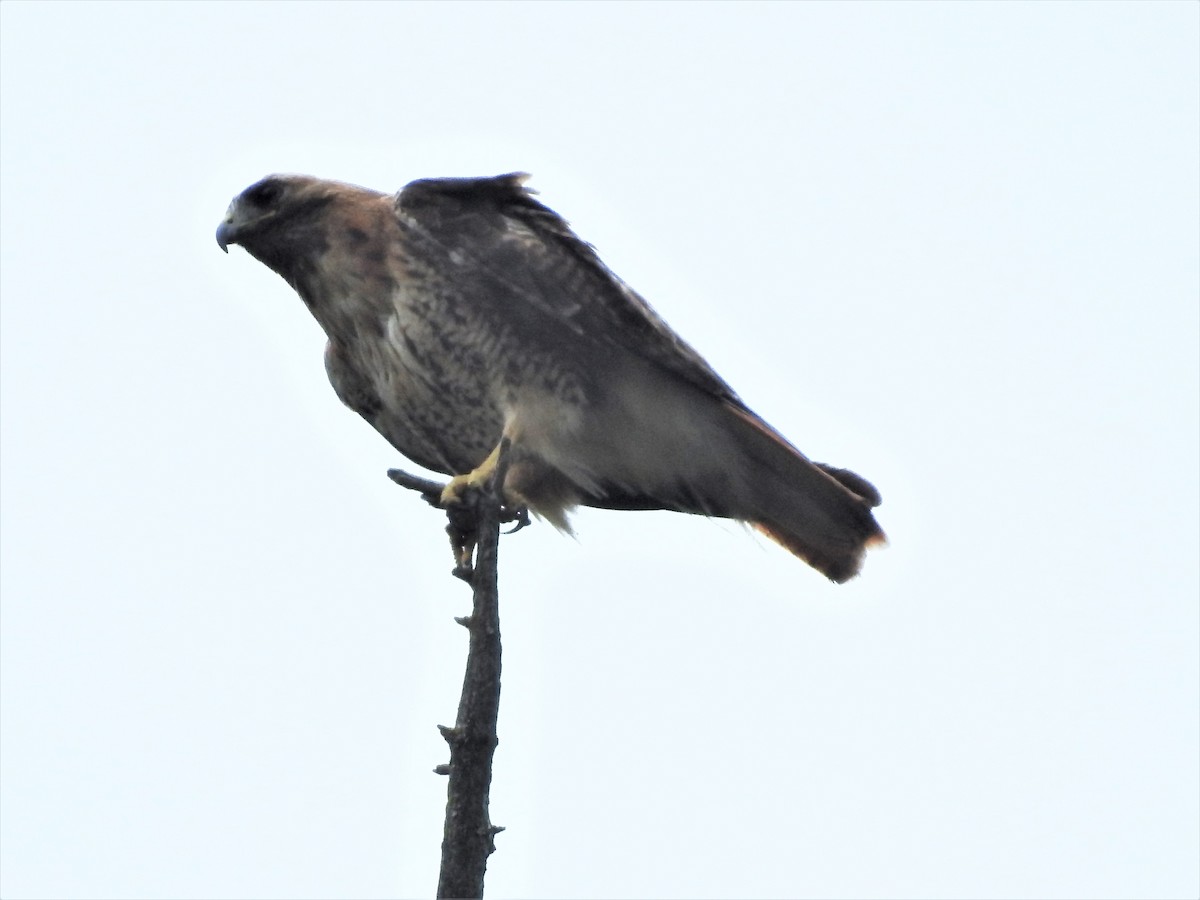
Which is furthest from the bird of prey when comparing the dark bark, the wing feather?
the dark bark

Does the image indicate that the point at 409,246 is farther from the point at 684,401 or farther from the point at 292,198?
the point at 684,401

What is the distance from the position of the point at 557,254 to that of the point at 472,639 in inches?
67.9

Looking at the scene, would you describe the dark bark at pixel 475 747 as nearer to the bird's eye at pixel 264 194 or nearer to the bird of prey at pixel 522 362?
the bird of prey at pixel 522 362

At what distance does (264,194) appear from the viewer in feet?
20.5

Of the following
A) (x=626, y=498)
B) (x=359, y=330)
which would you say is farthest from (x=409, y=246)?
(x=626, y=498)

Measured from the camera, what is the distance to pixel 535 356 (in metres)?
5.67

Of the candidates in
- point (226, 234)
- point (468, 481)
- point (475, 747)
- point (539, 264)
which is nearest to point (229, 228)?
point (226, 234)

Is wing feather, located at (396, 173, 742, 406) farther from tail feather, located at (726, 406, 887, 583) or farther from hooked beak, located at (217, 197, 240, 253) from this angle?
hooked beak, located at (217, 197, 240, 253)

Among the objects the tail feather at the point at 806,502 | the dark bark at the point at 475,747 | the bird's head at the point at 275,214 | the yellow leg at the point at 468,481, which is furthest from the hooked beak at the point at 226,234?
the dark bark at the point at 475,747

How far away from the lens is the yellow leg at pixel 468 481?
5.08 m

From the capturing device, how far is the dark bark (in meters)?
4.34

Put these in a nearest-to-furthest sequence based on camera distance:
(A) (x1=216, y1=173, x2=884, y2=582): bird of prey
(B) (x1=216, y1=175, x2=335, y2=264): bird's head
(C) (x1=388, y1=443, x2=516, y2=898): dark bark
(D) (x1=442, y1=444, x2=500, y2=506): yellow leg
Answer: (C) (x1=388, y1=443, x2=516, y2=898): dark bark → (D) (x1=442, y1=444, x2=500, y2=506): yellow leg → (A) (x1=216, y1=173, x2=884, y2=582): bird of prey → (B) (x1=216, y1=175, x2=335, y2=264): bird's head

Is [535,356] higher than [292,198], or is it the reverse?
[292,198]

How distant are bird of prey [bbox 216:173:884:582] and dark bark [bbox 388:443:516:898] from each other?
834 mm
